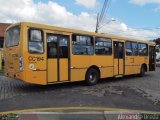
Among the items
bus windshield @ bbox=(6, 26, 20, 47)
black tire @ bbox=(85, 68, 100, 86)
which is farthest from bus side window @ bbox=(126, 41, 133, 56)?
bus windshield @ bbox=(6, 26, 20, 47)

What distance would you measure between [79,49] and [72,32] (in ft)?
3.02

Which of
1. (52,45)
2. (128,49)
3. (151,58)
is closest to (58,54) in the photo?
(52,45)

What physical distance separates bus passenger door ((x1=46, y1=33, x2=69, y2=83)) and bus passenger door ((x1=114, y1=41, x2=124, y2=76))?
4.40 meters

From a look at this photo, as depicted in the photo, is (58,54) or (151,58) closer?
(58,54)

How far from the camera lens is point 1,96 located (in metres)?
11.9

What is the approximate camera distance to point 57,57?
44.9ft

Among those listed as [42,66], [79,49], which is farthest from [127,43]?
[42,66]

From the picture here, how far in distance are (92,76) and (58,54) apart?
2.91 metres

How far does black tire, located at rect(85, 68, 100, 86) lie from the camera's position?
50.9 feet

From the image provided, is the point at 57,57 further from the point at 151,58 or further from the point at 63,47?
the point at 151,58

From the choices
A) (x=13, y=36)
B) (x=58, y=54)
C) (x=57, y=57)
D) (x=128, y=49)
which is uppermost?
(x=13, y=36)

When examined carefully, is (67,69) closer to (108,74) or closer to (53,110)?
(108,74)

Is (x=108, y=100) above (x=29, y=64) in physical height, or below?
below

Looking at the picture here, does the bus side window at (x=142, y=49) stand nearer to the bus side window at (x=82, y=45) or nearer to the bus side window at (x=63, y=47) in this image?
the bus side window at (x=82, y=45)
